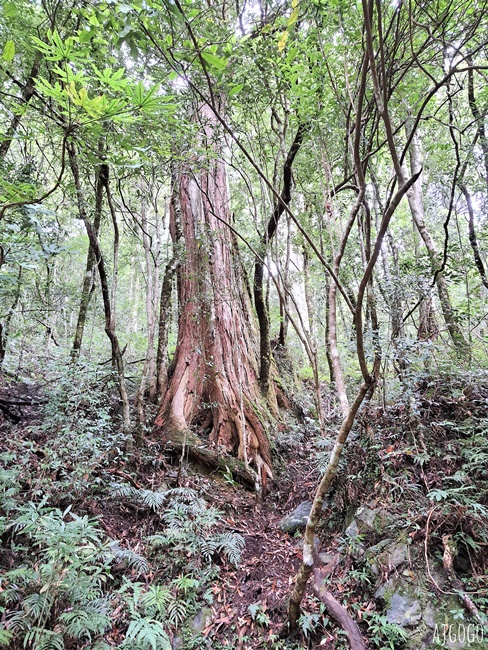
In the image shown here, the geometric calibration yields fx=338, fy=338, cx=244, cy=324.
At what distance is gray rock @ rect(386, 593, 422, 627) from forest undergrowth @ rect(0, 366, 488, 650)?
3.6 inches

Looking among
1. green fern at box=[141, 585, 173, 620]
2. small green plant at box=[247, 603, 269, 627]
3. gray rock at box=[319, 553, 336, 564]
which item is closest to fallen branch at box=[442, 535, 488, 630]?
gray rock at box=[319, 553, 336, 564]

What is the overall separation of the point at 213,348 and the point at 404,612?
411cm

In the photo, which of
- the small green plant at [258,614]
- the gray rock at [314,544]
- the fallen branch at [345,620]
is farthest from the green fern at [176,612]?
the gray rock at [314,544]

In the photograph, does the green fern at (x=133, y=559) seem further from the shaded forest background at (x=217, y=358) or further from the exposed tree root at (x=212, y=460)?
the exposed tree root at (x=212, y=460)

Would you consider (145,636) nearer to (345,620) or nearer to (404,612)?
(345,620)

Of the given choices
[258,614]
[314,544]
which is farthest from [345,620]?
[314,544]

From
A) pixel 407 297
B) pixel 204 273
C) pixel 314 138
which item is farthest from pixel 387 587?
pixel 314 138

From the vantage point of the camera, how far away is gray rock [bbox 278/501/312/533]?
4023mm

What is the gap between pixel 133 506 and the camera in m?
3.85

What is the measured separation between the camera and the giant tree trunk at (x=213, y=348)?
5.20 m

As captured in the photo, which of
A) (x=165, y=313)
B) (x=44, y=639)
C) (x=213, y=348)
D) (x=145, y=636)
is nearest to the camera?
(x=44, y=639)

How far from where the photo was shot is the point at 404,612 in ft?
8.58

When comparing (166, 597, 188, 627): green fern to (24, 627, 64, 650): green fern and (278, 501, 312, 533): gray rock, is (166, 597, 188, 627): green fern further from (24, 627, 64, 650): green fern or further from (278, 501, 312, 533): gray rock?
(278, 501, 312, 533): gray rock

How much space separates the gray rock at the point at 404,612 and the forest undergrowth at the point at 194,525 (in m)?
0.09
